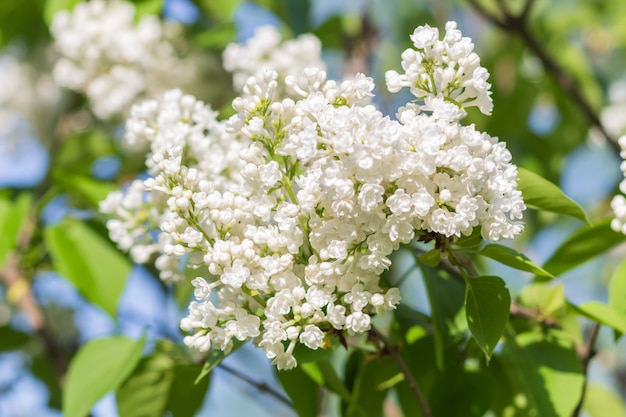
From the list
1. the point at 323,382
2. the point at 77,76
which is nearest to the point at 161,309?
the point at 77,76

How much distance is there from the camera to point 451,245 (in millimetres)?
1008

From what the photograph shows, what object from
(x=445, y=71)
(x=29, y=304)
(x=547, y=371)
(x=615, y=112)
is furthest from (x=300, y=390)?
→ (x=615, y=112)

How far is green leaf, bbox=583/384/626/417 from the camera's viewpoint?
5.04 ft

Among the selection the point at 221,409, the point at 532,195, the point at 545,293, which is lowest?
the point at 221,409

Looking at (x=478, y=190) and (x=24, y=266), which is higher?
(x=478, y=190)

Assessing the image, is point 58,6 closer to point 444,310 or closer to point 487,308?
point 444,310

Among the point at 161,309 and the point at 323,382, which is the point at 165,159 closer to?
the point at 323,382

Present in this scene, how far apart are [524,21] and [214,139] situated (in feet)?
4.26

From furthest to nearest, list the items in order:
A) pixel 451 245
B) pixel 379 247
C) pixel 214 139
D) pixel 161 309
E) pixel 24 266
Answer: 1. pixel 161 309
2. pixel 24 266
3. pixel 214 139
4. pixel 451 245
5. pixel 379 247

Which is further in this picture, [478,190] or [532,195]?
[532,195]

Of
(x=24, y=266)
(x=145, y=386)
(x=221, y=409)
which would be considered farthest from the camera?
(x=221, y=409)

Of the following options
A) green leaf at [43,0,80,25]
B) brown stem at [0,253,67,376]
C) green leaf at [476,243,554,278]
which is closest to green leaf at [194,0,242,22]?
green leaf at [43,0,80,25]

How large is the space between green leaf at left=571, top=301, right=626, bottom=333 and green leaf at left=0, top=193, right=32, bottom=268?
1.21 m

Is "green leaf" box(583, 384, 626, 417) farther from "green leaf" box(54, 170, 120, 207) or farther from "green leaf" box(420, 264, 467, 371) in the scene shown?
"green leaf" box(54, 170, 120, 207)
